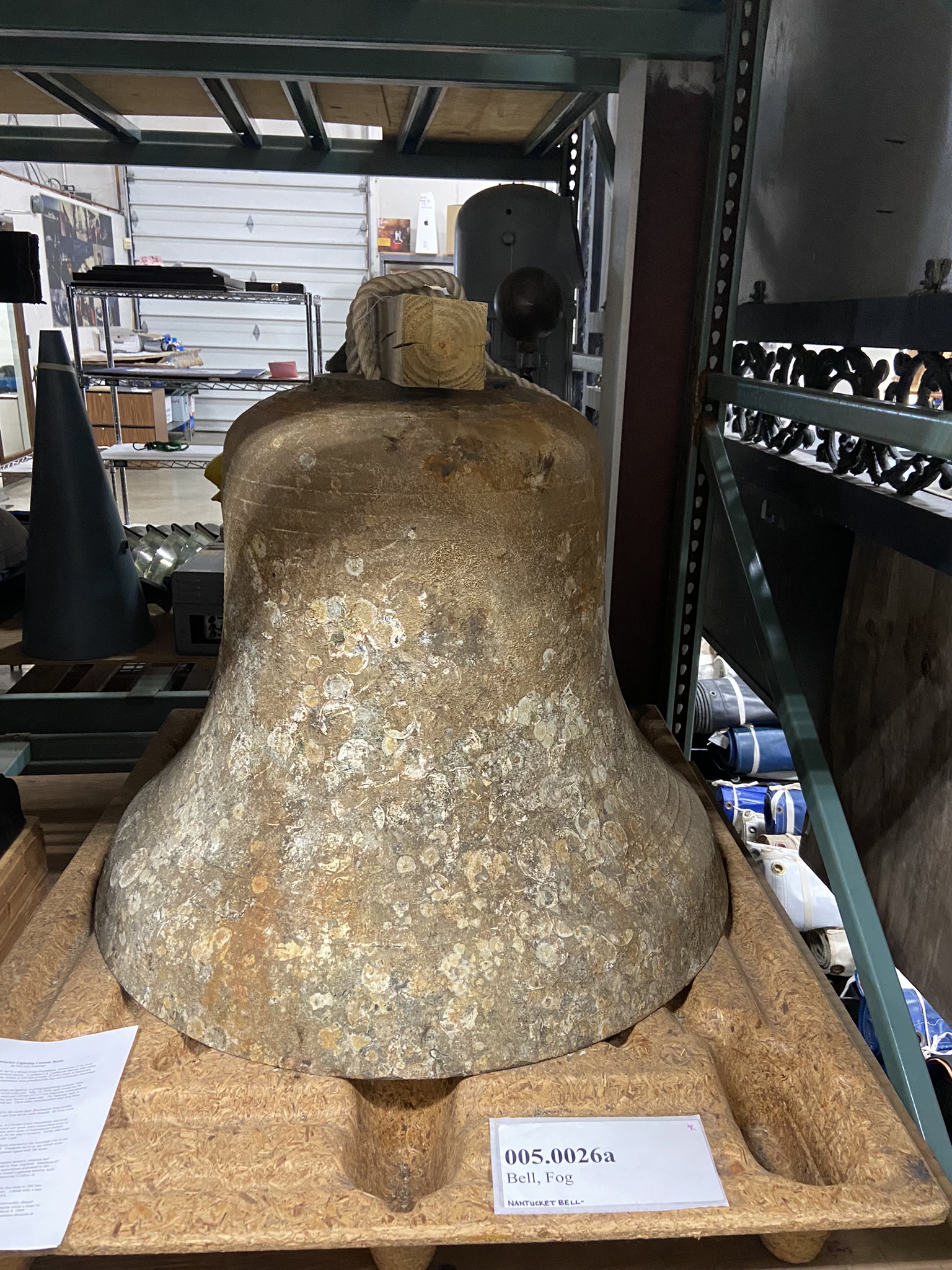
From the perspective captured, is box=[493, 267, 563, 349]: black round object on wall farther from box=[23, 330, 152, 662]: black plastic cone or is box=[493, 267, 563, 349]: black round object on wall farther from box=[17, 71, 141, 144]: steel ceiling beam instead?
box=[23, 330, 152, 662]: black plastic cone

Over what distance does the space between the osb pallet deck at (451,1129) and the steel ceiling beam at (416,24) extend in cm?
121

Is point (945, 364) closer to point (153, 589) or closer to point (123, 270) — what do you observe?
point (153, 589)

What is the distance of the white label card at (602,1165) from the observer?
2.56 feet

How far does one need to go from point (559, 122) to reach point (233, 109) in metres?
0.78

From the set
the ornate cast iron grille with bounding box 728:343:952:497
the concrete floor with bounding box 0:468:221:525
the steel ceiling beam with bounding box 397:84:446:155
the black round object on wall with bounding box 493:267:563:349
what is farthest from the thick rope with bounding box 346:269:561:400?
the concrete floor with bounding box 0:468:221:525

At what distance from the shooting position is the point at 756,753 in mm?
3035

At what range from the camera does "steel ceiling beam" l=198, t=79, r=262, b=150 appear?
75.7 inches

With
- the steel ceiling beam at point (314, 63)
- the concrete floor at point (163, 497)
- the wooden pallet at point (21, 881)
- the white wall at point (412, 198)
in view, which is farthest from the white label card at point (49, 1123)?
the white wall at point (412, 198)

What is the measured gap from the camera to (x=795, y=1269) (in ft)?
2.84

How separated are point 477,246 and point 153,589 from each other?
1321 mm

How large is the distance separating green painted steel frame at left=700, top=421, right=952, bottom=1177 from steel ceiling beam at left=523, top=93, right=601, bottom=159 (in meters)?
1.05

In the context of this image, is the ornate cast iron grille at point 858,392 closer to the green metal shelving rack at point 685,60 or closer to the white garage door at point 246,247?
the green metal shelving rack at point 685,60

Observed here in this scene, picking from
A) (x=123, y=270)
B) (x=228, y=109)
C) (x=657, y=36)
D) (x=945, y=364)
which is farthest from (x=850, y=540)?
(x=123, y=270)

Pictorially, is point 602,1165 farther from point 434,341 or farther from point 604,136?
point 604,136
